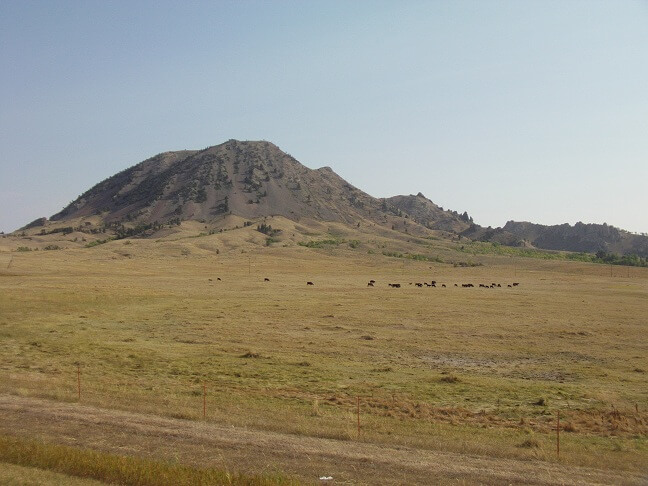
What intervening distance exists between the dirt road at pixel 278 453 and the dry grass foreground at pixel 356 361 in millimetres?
662

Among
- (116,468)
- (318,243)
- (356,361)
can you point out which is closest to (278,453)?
(116,468)

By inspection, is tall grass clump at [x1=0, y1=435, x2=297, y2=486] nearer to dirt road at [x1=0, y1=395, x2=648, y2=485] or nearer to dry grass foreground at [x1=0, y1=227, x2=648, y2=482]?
dirt road at [x1=0, y1=395, x2=648, y2=485]

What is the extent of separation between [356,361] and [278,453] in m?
20.0

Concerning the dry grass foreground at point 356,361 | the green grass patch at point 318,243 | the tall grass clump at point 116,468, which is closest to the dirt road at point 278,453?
the dry grass foreground at point 356,361

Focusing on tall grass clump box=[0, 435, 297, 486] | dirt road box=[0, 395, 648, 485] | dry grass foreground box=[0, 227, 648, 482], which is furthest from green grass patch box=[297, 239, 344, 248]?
tall grass clump box=[0, 435, 297, 486]

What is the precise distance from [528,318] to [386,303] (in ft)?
60.2

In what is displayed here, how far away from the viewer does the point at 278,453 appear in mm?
17531

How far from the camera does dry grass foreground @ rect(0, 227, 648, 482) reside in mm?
21641

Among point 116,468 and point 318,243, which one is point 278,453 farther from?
point 318,243

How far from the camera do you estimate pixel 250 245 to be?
18312cm

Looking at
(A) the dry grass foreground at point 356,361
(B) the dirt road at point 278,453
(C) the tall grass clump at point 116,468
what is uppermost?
(C) the tall grass clump at point 116,468

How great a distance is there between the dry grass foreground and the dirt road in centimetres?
66

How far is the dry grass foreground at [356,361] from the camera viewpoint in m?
21.6

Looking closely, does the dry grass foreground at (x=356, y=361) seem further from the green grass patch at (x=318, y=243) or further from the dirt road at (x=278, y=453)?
the green grass patch at (x=318, y=243)
